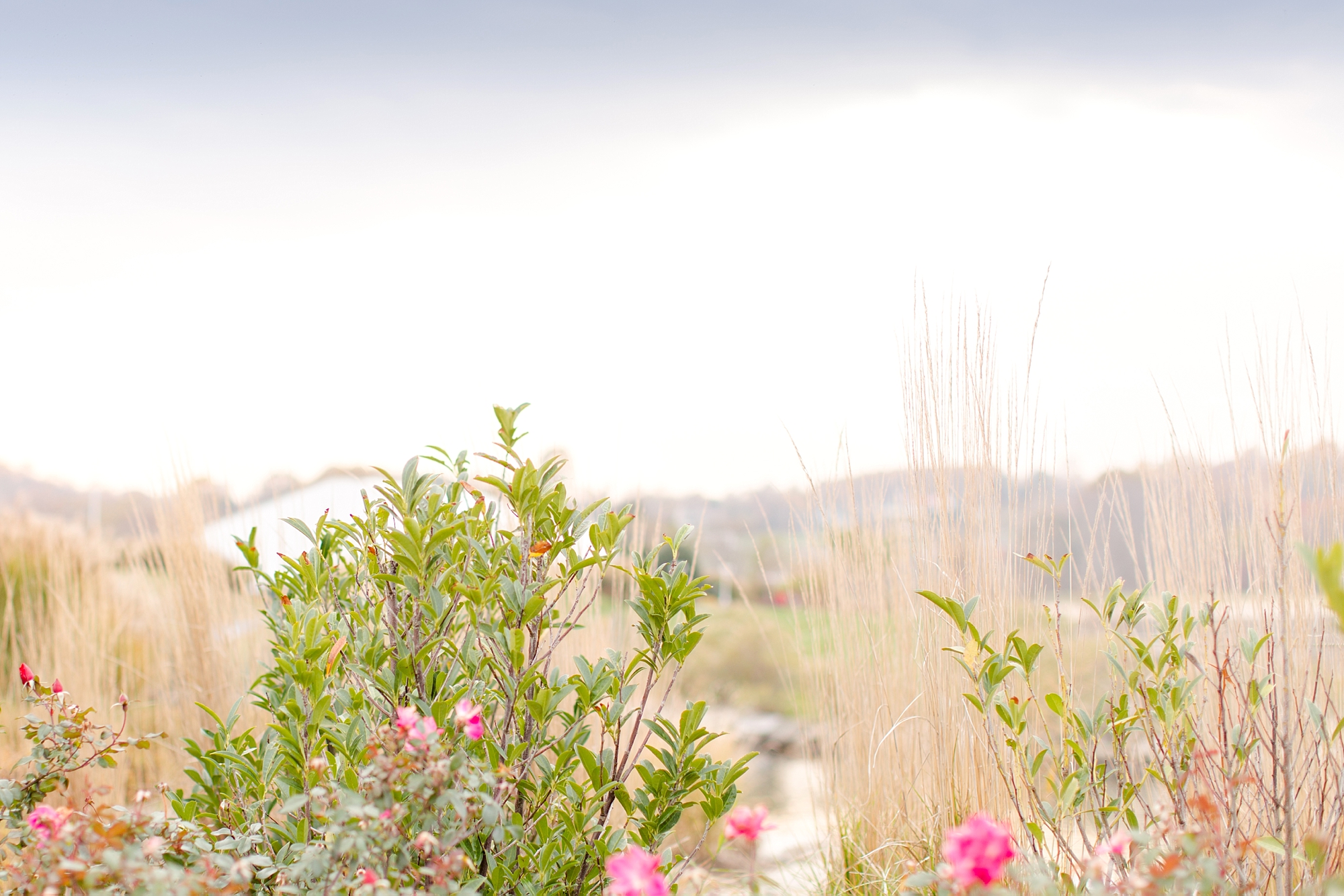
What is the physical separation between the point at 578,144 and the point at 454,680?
4.52m

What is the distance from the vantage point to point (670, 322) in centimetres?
394

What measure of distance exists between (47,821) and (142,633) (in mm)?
3289

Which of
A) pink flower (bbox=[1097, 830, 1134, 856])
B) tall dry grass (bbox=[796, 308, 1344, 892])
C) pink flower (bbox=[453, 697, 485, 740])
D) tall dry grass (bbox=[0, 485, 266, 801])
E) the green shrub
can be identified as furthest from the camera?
tall dry grass (bbox=[0, 485, 266, 801])

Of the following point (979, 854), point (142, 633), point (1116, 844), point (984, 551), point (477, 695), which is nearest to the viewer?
point (979, 854)

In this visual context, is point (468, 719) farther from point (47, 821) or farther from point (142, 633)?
point (142, 633)

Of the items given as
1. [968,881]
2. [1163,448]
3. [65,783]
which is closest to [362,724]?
[65,783]

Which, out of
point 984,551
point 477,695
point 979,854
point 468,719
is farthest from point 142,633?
point 979,854

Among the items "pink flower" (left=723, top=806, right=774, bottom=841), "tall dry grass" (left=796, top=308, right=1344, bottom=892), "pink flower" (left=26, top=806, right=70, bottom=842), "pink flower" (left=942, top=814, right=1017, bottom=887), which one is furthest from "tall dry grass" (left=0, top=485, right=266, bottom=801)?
"pink flower" (left=942, top=814, right=1017, bottom=887)

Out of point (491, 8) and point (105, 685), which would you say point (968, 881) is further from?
point (491, 8)

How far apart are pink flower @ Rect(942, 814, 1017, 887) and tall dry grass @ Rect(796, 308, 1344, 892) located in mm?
1081

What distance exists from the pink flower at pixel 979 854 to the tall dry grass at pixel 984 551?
1081mm

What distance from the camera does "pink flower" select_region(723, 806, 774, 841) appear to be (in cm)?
72

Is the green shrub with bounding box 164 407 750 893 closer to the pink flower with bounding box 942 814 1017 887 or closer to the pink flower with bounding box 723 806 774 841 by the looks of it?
the pink flower with bounding box 723 806 774 841

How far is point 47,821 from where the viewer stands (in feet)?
3.25
